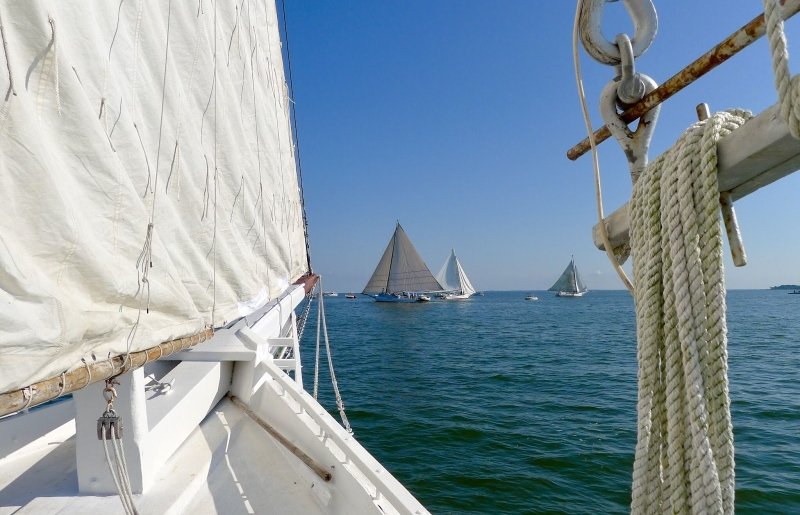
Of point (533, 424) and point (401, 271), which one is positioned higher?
point (401, 271)

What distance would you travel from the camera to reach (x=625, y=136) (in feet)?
4.25

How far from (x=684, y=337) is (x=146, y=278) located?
4.89 ft

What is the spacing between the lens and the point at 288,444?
8.09ft

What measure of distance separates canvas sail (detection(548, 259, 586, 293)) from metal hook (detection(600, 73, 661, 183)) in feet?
253

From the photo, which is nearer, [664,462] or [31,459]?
[664,462]

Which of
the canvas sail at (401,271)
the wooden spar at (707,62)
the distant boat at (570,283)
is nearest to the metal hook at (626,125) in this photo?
the wooden spar at (707,62)

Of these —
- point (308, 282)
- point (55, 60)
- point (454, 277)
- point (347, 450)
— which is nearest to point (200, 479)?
point (347, 450)

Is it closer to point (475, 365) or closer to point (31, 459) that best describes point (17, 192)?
point (31, 459)

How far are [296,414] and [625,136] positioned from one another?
2214 millimetres

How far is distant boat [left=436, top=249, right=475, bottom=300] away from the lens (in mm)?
64375

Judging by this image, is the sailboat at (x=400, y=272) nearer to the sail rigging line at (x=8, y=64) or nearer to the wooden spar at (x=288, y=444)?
the wooden spar at (x=288, y=444)

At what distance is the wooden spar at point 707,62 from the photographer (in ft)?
3.18

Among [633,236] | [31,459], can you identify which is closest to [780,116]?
[633,236]

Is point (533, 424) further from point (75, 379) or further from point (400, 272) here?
point (400, 272)
